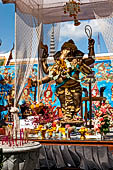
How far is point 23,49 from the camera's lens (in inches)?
283

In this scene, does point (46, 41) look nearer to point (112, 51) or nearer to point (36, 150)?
point (112, 51)

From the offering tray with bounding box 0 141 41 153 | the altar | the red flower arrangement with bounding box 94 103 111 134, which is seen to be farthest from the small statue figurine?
the altar

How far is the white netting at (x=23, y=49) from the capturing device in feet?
23.1

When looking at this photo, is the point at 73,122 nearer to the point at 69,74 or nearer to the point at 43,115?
the point at 43,115

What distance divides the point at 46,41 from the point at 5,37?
2.92 m

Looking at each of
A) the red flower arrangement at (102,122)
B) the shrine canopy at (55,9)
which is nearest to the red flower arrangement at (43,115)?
the red flower arrangement at (102,122)

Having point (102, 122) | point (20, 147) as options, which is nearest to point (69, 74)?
point (102, 122)

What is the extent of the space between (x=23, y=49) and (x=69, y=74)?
4.13 feet

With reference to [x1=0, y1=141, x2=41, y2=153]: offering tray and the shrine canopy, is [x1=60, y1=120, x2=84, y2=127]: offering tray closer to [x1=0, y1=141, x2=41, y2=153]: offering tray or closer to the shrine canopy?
the shrine canopy

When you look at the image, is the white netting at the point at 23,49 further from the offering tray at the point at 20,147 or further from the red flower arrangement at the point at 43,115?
the offering tray at the point at 20,147

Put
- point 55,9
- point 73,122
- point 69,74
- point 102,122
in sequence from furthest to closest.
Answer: point 55,9 < point 69,74 < point 73,122 < point 102,122

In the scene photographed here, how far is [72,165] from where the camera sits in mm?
5953

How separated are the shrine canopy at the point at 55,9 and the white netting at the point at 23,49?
0.70 ft

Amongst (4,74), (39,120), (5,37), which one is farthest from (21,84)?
(4,74)
